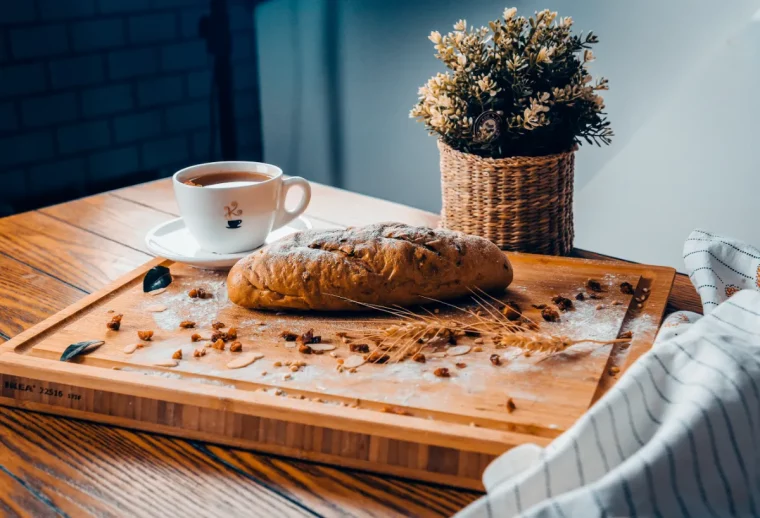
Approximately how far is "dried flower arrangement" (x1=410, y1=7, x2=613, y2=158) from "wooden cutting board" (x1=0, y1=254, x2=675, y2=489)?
28cm

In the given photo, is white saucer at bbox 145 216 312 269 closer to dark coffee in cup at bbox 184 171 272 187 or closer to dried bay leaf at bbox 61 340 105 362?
dark coffee in cup at bbox 184 171 272 187

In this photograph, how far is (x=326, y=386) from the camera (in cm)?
94

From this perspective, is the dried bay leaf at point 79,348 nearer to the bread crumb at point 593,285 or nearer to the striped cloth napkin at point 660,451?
the striped cloth napkin at point 660,451

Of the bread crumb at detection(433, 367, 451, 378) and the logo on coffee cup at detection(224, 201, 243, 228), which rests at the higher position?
the logo on coffee cup at detection(224, 201, 243, 228)

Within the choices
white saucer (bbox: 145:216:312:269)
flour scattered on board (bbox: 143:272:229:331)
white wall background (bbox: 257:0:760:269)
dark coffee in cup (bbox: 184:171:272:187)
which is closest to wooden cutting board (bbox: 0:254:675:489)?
flour scattered on board (bbox: 143:272:229:331)

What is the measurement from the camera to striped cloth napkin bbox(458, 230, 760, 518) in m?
0.71

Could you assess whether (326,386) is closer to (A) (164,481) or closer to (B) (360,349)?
(B) (360,349)

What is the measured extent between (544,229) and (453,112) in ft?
0.85

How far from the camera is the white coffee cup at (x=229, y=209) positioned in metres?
1.30

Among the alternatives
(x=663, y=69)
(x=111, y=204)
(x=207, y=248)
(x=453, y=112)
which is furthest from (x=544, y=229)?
(x=663, y=69)

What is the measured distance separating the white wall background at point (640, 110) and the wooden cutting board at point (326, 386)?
130 centimetres

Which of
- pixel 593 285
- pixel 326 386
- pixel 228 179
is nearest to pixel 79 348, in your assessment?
pixel 326 386

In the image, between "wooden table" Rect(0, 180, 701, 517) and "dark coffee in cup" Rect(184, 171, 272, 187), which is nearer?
"wooden table" Rect(0, 180, 701, 517)

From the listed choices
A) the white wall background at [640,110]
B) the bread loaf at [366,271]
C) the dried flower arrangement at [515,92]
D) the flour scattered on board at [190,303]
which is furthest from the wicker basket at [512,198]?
the white wall background at [640,110]
